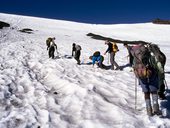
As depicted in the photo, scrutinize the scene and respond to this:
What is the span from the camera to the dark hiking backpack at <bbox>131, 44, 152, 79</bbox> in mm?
6868

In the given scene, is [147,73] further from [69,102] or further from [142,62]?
[69,102]

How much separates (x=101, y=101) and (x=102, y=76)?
13.8 ft

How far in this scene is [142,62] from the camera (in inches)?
271

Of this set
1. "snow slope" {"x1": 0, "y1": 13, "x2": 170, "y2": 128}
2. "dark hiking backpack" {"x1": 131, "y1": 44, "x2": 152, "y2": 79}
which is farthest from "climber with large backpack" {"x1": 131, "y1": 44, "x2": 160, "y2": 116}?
"snow slope" {"x1": 0, "y1": 13, "x2": 170, "y2": 128}

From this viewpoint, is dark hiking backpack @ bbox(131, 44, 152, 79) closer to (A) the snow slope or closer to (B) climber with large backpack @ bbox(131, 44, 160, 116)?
(B) climber with large backpack @ bbox(131, 44, 160, 116)

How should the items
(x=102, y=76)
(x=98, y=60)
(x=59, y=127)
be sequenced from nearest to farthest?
(x=59, y=127)
(x=102, y=76)
(x=98, y=60)

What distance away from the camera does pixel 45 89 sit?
9.73 m

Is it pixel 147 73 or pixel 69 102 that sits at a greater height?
pixel 147 73

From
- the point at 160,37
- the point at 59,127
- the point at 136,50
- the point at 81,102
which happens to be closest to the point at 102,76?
the point at 81,102

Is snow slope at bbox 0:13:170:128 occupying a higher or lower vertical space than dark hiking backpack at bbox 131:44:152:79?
lower

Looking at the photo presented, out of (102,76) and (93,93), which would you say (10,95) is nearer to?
(93,93)

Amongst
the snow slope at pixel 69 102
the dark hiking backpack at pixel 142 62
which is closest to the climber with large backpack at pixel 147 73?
the dark hiking backpack at pixel 142 62

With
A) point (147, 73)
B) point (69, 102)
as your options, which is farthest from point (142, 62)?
point (69, 102)

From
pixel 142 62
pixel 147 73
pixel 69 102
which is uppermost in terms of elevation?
pixel 142 62
